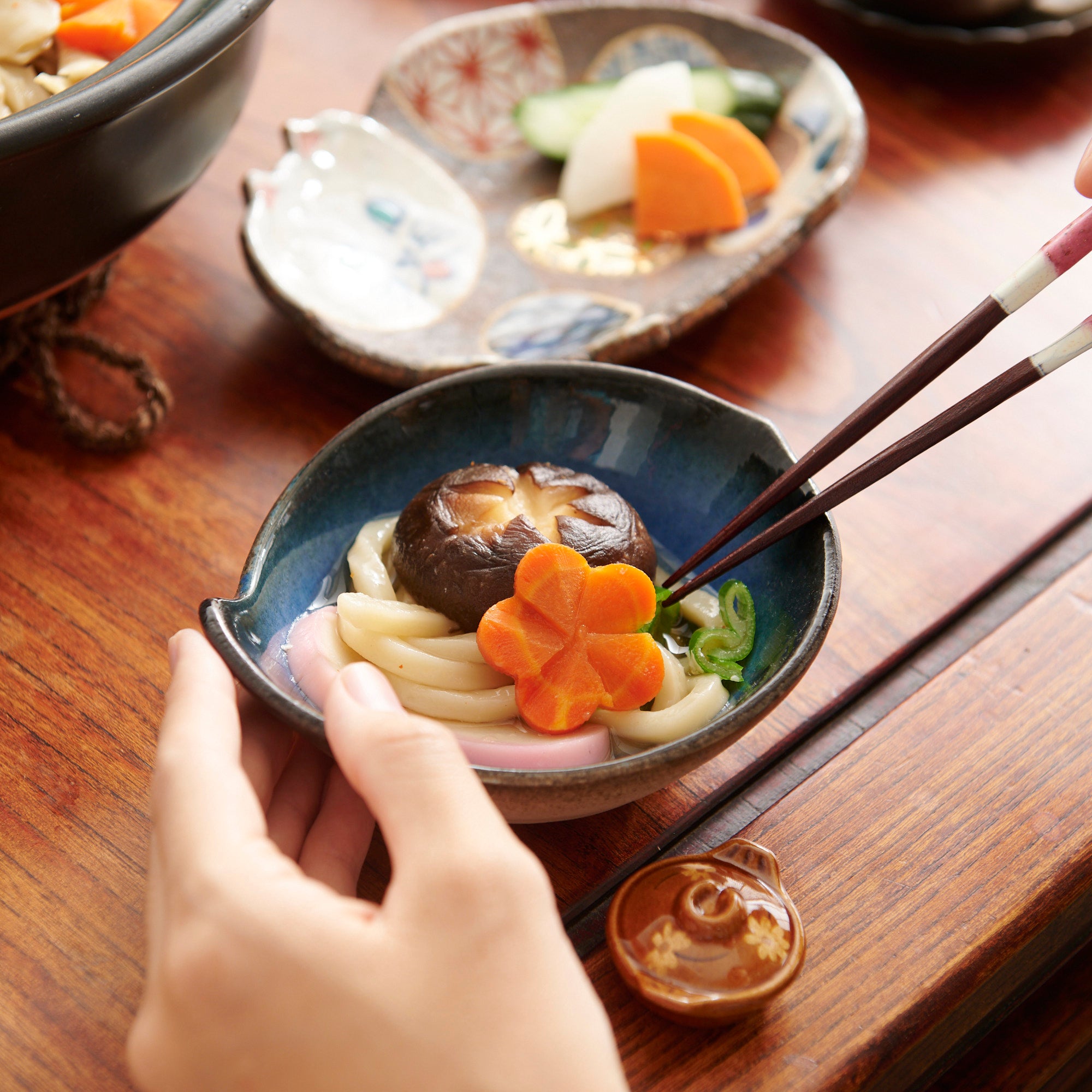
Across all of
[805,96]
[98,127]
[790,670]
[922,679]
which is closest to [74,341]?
[98,127]

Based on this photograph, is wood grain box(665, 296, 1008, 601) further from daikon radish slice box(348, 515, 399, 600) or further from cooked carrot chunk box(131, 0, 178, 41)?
cooked carrot chunk box(131, 0, 178, 41)

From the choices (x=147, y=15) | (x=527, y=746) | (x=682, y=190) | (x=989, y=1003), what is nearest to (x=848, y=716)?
(x=989, y=1003)

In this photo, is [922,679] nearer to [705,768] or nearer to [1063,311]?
[705,768]

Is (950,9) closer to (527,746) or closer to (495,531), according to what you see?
(495,531)

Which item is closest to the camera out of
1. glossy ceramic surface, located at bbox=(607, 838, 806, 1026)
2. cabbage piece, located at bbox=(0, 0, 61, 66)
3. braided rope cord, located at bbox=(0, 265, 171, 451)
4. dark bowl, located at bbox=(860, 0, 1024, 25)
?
glossy ceramic surface, located at bbox=(607, 838, 806, 1026)

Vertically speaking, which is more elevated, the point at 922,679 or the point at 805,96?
the point at 805,96

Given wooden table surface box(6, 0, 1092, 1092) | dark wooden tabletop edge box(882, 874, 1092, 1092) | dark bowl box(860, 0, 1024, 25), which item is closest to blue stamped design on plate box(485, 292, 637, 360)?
wooden table surface box(6, 0, 1092, 1092)
